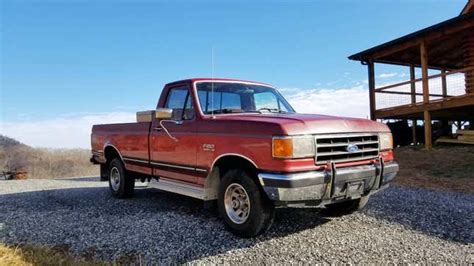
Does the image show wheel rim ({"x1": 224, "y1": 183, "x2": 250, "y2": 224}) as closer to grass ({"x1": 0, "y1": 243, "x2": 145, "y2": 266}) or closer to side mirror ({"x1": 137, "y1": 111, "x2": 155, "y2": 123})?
grass ({"x1": 0, "y1": 243, "x2": 145, "y2": 266})

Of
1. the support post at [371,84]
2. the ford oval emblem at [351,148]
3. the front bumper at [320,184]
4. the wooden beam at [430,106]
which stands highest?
the support post at [371,84]

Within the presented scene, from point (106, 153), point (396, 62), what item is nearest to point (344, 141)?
point (106, 153)

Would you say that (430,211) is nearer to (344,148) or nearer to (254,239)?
(344,148)

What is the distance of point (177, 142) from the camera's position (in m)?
5.71

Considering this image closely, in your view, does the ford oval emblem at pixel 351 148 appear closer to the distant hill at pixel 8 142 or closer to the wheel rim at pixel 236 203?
the wheel rim at pixel 236 203

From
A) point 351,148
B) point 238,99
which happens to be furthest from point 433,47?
point 351,148

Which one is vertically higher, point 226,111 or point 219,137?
point 226,111

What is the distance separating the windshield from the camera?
5710 mm

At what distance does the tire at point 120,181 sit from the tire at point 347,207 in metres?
3.86

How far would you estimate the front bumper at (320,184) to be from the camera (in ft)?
13.4

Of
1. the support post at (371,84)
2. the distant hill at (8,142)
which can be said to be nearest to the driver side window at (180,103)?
the support post at (371,84)

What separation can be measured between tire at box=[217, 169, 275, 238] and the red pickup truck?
Result: 0.04 ft

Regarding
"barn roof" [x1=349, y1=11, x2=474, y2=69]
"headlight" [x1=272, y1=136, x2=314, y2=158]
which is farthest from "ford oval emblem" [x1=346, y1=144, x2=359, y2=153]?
"barn roof" [x1=349, y1=11, x2=474, y2=69]

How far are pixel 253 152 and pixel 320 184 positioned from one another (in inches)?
32.7
